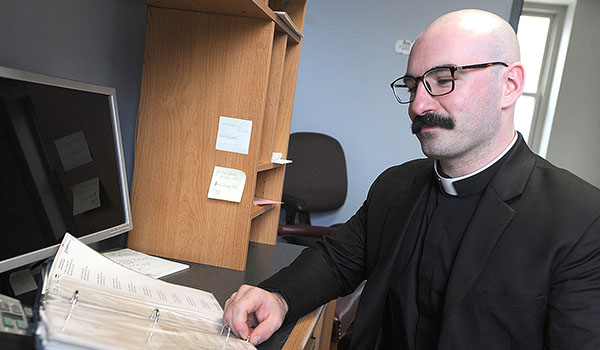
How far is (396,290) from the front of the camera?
1229 millimetres

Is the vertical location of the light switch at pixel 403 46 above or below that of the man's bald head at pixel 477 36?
above

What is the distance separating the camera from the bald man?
98cm

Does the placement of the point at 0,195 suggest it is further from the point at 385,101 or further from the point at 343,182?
the point at 385,101

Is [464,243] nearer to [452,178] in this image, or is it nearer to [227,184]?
[452,178]

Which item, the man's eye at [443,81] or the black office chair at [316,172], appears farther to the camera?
the black office chair at [316,172]

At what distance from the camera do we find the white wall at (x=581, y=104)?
14.7ft

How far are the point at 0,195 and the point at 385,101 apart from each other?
255 centimetres

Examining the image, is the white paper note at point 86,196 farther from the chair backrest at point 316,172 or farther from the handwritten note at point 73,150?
the chair backrest at point 316,172

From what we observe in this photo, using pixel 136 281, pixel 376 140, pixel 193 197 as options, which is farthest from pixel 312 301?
pixel 376 140

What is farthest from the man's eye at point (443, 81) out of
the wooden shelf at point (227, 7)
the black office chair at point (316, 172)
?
the black office chair at point (316, 172)

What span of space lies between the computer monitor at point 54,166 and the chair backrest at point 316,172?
1.73 metres

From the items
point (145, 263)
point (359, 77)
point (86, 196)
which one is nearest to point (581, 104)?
point (359, 77)

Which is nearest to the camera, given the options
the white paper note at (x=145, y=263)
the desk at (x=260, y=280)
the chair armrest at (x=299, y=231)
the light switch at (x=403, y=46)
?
the desk at (x=260, y=280)

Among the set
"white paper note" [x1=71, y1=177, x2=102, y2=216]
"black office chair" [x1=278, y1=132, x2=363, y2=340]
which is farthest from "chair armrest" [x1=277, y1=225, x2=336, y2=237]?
"white paper note" [x1=71, y1=177, x2=102, y2=216]
